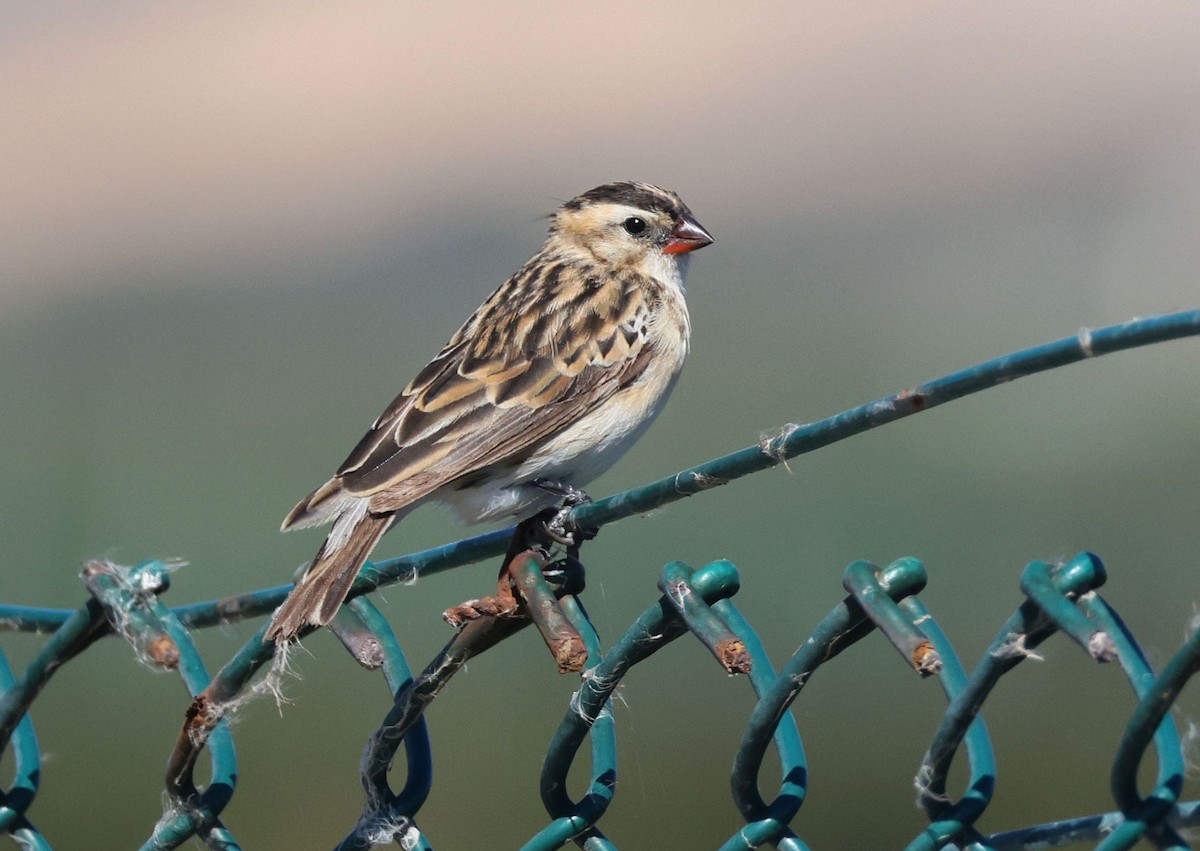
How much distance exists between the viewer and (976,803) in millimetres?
1977

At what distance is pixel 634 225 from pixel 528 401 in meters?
1.25

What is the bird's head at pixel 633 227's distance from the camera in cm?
534

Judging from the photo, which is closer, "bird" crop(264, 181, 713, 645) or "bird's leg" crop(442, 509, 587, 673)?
"bird's leg" crop(442, 509, 587, 673)

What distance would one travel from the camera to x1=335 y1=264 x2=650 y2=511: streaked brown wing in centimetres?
400

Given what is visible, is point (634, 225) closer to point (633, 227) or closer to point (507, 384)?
point (633, 227)

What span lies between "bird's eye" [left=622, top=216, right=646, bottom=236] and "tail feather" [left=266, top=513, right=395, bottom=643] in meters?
2.06

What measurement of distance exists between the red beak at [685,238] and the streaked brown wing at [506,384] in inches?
11.4

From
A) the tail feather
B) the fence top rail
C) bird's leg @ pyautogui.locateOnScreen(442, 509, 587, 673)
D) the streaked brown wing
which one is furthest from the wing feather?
bird's leg @ pyautogui.locateOnScreen(442, 509, 587, 673)

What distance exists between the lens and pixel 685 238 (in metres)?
5.33

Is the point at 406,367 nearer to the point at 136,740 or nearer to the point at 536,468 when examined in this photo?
the point at 136,740

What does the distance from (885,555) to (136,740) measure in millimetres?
3840

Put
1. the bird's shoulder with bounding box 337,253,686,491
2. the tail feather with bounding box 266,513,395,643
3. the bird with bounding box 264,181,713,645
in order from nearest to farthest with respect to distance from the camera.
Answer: the tail feather with bounding box 266,513,395,643, the bird with bounding box 264,181,713,645, the bird's shoulder with bounding box 337,253,686,491

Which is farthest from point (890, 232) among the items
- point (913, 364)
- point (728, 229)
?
point (913, 364)

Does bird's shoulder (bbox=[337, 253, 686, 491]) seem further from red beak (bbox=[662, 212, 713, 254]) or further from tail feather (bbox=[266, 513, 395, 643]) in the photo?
tail feather (bbox=[266, 513, 395, 643])
